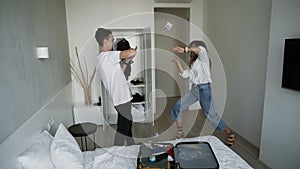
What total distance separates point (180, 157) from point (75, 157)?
0.77 metres

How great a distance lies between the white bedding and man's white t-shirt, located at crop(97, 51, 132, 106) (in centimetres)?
67

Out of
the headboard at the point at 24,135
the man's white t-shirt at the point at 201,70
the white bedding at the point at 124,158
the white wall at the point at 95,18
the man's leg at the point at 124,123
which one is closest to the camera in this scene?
the headboard at the point at 24,135

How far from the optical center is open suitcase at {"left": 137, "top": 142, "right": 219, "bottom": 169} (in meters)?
1.38

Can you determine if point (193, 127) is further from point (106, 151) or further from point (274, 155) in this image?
point (106, 151)

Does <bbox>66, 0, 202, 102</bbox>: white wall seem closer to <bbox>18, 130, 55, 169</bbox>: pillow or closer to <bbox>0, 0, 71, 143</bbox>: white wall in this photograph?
<bbox>0, 0, 71, 143</bbox>: white wall

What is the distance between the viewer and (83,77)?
3611 mm

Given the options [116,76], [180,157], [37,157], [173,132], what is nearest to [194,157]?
[180,157]

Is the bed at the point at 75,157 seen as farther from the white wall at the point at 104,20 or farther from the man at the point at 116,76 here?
the white wall at the point at 104,20

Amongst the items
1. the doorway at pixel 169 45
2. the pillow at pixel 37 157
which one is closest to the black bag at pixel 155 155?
the pillow at pixel 37 157

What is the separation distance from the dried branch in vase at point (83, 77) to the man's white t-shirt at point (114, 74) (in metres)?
1.41

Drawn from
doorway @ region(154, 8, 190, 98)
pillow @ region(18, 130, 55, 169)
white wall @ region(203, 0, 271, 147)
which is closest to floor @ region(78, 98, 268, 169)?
white wall @ region(203, 0, 271, 147)

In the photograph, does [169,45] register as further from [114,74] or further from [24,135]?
[24,135]

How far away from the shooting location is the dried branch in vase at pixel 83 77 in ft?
11.6

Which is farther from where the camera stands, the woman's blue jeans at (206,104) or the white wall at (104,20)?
the white wall at (104,20)
